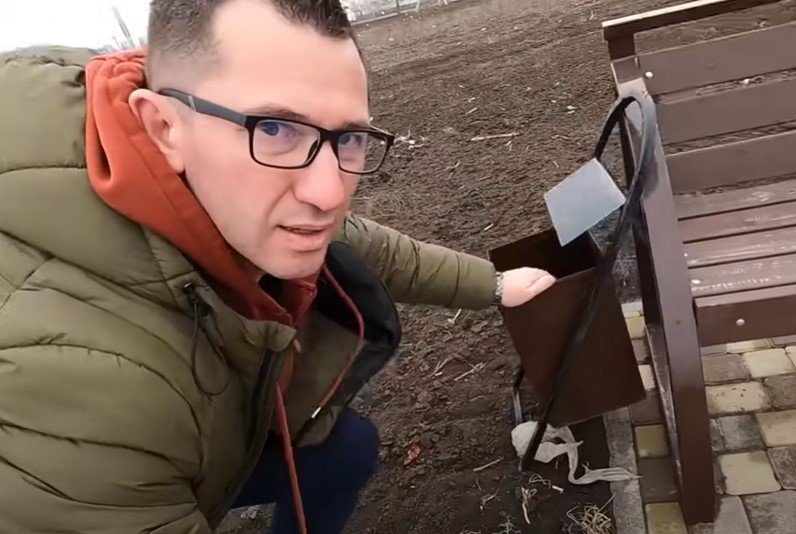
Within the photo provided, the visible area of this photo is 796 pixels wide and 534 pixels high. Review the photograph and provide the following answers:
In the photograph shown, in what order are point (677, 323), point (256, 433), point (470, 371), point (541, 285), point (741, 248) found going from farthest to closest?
point (470, 371) → point (741, 248) → point (541, 285) → point (677, 323) → point (256, 433)

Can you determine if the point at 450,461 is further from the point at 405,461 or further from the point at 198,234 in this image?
the point at 198,234

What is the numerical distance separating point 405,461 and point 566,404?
2.08 ft

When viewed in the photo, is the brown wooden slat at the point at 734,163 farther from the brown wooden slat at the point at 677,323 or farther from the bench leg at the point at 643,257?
the brown wooden slat at the point at 677,323

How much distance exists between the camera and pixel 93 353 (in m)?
1.09

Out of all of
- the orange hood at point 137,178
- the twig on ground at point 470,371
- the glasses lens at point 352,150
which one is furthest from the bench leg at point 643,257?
the orange hood at point 137,178

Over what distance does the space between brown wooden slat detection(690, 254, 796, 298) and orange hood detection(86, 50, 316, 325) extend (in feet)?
3.87

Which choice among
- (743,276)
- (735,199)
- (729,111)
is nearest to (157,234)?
(743,276)

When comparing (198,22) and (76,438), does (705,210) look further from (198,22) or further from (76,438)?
(76,438)

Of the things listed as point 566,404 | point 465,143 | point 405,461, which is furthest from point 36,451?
point 465,143

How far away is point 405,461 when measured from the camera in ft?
8.00

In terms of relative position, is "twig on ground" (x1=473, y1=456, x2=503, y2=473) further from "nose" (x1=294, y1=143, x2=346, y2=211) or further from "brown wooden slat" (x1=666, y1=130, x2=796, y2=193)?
"nose" (x1=294, y1=143, x2=346, y2=211)

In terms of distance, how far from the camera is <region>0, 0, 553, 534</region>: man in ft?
3.52

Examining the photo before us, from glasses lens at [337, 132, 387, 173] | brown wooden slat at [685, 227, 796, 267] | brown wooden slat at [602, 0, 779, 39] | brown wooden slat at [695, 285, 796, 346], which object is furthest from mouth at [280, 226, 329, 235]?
brown wooden slat at [602, 0, 779, 39]

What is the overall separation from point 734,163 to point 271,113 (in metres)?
1.73
